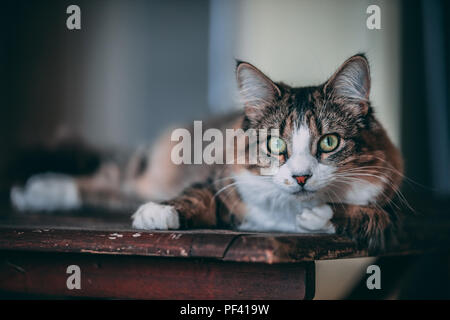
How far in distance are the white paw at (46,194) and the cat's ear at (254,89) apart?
0.95 meters

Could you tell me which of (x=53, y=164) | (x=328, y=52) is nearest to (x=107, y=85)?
(x=53, y=164)

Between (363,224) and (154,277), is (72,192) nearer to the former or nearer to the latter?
(154,277)

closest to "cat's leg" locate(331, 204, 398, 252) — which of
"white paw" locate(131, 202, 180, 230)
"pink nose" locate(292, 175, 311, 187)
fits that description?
"pink nose" locate(292, 175, 311, 187)

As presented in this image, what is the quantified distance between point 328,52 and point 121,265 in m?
1.99

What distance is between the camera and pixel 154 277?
37.3 inches

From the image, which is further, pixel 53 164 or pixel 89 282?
pixel 53 164

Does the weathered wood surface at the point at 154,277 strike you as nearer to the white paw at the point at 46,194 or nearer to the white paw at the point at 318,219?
the white paw at the point at 318,219

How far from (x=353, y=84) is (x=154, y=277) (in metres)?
0.65

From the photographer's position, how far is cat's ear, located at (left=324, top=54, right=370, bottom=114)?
1.05 m

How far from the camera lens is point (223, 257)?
0.83 meters

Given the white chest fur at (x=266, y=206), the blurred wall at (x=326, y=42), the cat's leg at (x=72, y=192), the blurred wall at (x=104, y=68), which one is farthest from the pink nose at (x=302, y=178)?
the blurred wall at (x=104, y=68)

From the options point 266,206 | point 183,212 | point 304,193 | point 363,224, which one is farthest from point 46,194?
point 363,224

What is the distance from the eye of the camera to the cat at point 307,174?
1.04m
